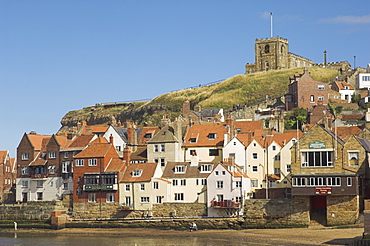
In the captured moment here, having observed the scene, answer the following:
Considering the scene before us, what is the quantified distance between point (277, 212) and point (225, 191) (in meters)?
6.63

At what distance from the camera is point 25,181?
298 ft

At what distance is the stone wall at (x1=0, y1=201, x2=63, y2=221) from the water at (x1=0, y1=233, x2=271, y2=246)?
15.3ft

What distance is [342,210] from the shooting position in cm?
6994

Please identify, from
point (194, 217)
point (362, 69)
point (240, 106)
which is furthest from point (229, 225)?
point (362, 69)

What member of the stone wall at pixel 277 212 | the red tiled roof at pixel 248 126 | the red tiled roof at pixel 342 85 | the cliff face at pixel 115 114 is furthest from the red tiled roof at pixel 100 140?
the red tiled roof at pixel 342 85

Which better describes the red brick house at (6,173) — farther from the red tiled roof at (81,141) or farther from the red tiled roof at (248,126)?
the red tiled roof at (248,126)

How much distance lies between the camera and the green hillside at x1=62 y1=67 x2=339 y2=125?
144m

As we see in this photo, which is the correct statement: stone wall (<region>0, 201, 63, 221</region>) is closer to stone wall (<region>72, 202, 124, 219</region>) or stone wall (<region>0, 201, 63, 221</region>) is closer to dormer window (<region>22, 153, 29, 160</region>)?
stone wall (<region>72, 202, 124, 219</region>)

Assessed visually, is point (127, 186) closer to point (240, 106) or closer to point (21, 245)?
point (21, 245)

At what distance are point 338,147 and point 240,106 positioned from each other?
58679 millimetres

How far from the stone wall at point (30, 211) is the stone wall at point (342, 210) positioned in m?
33.7

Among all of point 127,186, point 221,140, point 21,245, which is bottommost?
point 21,245

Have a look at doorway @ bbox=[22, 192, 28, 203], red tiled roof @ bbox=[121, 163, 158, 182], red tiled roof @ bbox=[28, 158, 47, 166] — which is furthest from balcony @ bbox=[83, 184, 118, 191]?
doorway @ bbox=[22, 192, 28, 203]

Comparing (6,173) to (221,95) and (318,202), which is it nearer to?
(318,202)
